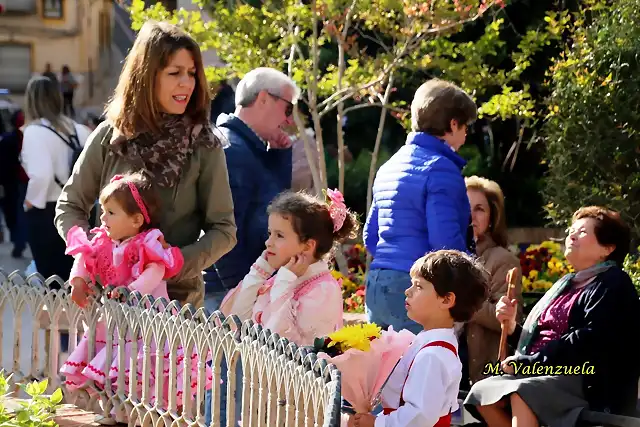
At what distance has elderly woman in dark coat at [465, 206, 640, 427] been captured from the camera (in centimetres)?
517

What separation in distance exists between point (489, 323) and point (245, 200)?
4.69 ft

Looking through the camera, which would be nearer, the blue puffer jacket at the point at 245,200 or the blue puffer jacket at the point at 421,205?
the blue puffer jacket at the point at 421,205

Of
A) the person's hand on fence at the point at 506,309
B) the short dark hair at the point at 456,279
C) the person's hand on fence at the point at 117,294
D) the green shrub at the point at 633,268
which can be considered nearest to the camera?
the short dark hair at the point at 456,279

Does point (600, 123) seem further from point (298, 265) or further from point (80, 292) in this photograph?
point (80, 292)

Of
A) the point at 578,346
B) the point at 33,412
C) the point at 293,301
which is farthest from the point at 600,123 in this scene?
the point at 33,412

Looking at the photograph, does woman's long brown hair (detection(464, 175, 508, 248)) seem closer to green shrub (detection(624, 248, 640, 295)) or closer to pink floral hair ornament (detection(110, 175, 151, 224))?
green shrub (detection(624, 248, 640, 295))

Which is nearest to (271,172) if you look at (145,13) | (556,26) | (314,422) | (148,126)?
(148,126)

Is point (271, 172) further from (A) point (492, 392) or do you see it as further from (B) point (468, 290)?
(B) point (468, 290)

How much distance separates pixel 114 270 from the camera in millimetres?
4711

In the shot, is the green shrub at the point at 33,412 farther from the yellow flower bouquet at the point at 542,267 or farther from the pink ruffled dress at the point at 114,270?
the yellow flower bouquet at the point at 542,267

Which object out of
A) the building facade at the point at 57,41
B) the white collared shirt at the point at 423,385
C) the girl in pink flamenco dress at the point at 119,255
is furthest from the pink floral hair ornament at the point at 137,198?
the building facade at the point at 57,41

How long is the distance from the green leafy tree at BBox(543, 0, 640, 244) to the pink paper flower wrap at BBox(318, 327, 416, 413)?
478 cm

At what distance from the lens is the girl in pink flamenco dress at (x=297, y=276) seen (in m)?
4.84

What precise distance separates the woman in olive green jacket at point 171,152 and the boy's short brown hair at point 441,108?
1184 millimetres
